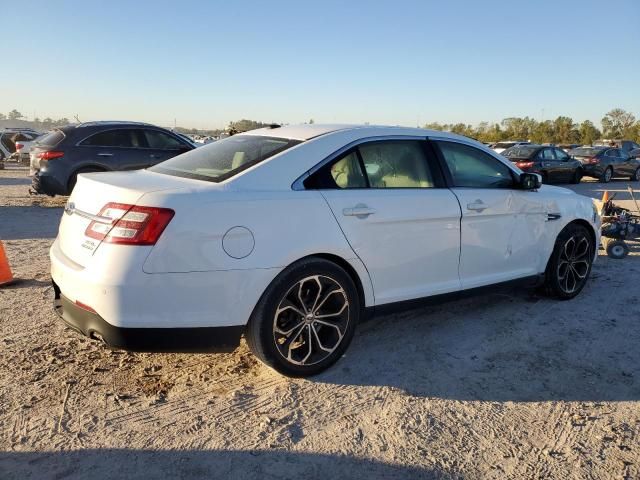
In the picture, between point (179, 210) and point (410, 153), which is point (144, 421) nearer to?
point (179, 210)

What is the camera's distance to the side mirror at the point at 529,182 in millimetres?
4711

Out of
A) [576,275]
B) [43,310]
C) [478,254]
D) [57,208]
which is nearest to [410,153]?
[478,254]

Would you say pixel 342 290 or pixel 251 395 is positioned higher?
pixel 342 290

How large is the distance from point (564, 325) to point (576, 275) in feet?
3.05

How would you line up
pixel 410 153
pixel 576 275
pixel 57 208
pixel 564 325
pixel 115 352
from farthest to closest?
pixel 57 208
pixel 576 275
pixel 564 325
pixel 410 153
pixel 115 352

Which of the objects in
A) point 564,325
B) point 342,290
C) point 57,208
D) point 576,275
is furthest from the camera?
point 57,208

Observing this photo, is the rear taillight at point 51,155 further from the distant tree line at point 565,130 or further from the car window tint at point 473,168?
the distant tree line at point 565,130

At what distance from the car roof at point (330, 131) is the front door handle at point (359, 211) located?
590 millimetres

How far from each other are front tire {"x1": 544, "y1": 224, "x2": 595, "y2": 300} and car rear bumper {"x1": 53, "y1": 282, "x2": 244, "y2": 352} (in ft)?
10.7

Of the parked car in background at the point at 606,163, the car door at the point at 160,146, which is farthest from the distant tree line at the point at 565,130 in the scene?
the car door at the point at 160,146

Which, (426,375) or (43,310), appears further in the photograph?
(43,310)

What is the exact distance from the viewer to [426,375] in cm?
364

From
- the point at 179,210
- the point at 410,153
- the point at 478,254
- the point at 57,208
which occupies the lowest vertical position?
the point at 57,208

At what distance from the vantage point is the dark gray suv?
32.9 ft
